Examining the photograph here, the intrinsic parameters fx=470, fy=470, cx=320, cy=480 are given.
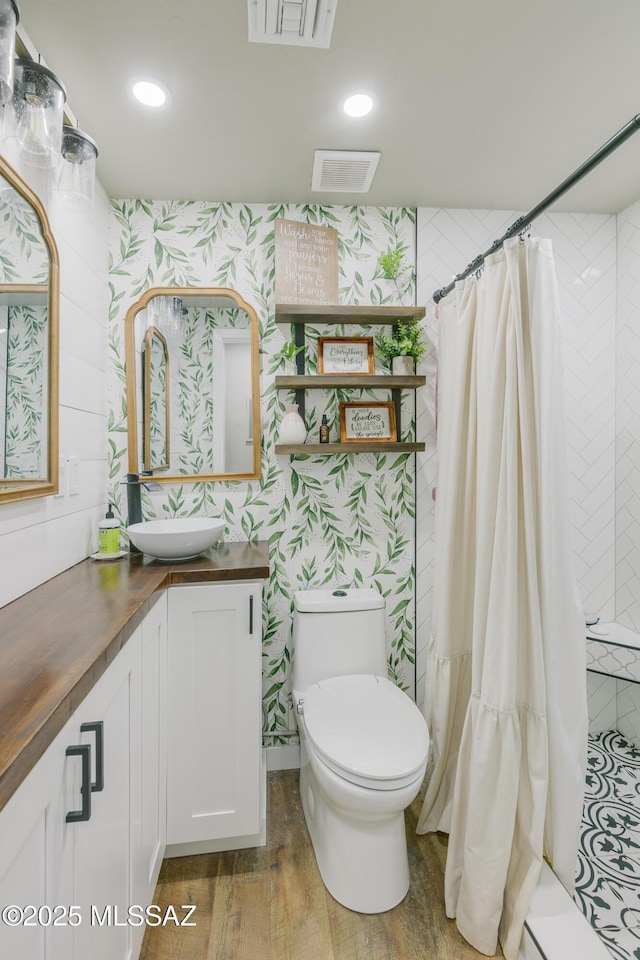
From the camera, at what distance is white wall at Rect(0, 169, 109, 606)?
4.34 feet

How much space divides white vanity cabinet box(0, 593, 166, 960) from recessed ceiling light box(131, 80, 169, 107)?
1608mm

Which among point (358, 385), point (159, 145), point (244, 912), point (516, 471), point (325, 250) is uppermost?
point (159, 145)

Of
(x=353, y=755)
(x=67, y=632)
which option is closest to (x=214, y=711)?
(x=353, y=755)

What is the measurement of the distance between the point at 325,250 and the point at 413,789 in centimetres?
208

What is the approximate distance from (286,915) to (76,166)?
7.47 feet

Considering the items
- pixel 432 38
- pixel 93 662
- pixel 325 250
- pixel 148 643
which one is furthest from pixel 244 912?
pixel 432 38

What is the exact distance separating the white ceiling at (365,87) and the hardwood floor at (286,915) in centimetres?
253

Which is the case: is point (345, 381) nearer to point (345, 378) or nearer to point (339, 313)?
point (345, 378)

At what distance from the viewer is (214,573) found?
61.7 inches

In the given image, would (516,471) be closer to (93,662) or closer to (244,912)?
(93,662)

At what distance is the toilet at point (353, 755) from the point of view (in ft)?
4.49

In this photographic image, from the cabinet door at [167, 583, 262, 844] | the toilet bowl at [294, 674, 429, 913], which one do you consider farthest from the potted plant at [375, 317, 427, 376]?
the toilet bowl at [294, 674, 429, 913]

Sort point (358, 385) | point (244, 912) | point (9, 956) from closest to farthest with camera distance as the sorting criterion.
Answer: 1. point (9, 956)
2. point (244, 912)
3. point (358, 385)

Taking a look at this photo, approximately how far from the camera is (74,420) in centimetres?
169
